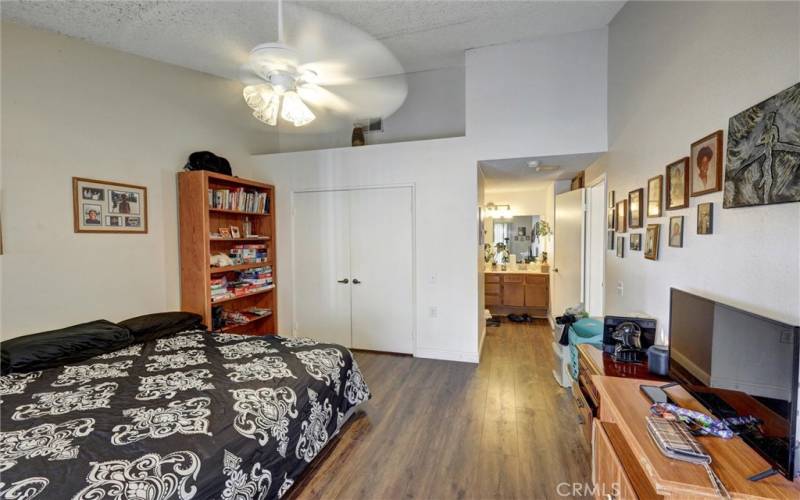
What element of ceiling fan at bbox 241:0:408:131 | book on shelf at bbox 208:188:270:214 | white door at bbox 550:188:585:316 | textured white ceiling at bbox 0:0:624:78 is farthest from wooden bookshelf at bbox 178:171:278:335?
white door at bbox 550:188:585:316

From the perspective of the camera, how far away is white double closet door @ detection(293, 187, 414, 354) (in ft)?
12.5

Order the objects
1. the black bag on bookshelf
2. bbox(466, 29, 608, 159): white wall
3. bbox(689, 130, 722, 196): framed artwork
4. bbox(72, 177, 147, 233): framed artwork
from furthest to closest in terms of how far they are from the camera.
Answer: the black bag on bookshelf → bbox(466, 29, 608, 159): white wall → bbox(72, 177, 147, 233): framed artwork → bbox(689, 130, 722, 196): framed artwork

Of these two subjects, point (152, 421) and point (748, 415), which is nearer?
point (748, 415)

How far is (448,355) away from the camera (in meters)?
3.68

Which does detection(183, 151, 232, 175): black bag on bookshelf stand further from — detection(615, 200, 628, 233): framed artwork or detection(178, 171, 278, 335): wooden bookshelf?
detection(615, 200, 628, 233): framed artwork

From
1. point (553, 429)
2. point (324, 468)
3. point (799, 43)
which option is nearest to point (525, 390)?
point (553, 429)

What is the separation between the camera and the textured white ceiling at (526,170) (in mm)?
3410

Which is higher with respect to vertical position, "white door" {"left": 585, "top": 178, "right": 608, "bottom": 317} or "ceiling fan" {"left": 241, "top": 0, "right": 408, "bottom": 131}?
"ceiling fan" {"left": 241, "top": 0, "right": 408, "bottom": 131}

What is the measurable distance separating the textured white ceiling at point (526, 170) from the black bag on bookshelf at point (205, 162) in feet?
9.09

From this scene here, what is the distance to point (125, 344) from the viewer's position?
2.50m

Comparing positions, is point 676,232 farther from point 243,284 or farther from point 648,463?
point 243,284

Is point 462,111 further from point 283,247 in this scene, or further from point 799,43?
point 799,43

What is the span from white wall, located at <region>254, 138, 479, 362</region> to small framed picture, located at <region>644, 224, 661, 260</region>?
155 cm

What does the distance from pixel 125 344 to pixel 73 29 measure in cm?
238
